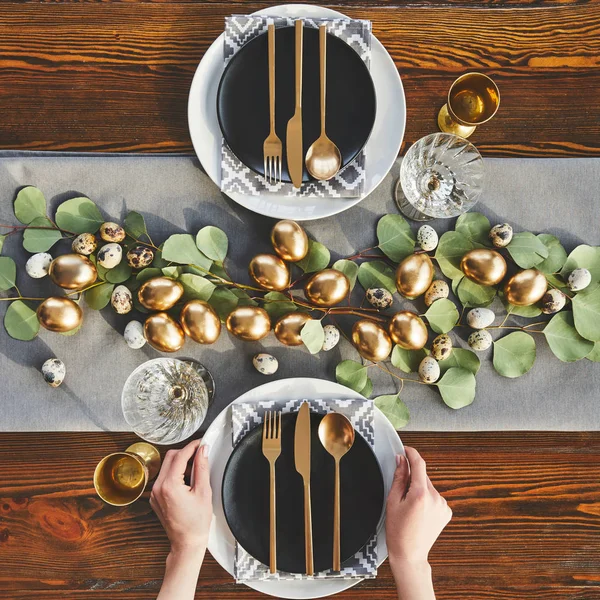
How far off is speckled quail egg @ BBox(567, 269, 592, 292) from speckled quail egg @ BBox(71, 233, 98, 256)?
0.58m

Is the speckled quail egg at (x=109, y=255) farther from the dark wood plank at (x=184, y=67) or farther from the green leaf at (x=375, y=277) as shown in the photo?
the green leaf at (x=375, y=277)

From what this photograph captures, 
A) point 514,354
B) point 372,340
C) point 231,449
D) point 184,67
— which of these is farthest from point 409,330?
point 184,67

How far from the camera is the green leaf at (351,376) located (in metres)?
0.59

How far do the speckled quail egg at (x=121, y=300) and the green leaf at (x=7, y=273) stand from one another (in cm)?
13

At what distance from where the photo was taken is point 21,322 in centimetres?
60

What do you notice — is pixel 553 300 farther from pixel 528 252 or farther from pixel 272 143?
pixel 272 143

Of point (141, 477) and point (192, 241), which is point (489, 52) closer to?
point (192, 241)

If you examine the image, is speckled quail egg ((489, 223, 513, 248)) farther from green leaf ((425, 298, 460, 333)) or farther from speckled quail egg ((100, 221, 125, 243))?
speckled quail egg ((100, 221, 125, 243))

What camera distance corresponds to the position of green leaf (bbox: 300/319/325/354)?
56cm

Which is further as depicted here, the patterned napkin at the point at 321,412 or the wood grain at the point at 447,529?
the wood grain at the point at 447,529

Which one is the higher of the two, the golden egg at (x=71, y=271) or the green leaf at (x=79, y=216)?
the green leaf at (x=79, y=216)

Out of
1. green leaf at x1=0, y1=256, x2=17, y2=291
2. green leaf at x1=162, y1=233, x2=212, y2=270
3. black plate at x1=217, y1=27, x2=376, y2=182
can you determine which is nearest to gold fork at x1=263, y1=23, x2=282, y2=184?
black plate at x1=217, y1=27, x2=376, y2=182

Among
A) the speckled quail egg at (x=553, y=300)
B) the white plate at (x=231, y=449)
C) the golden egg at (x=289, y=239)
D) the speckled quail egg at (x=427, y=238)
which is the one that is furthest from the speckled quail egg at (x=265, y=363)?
the speckled quail egg at (x=553, y=300)

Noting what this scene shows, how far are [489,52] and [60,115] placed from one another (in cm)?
60
